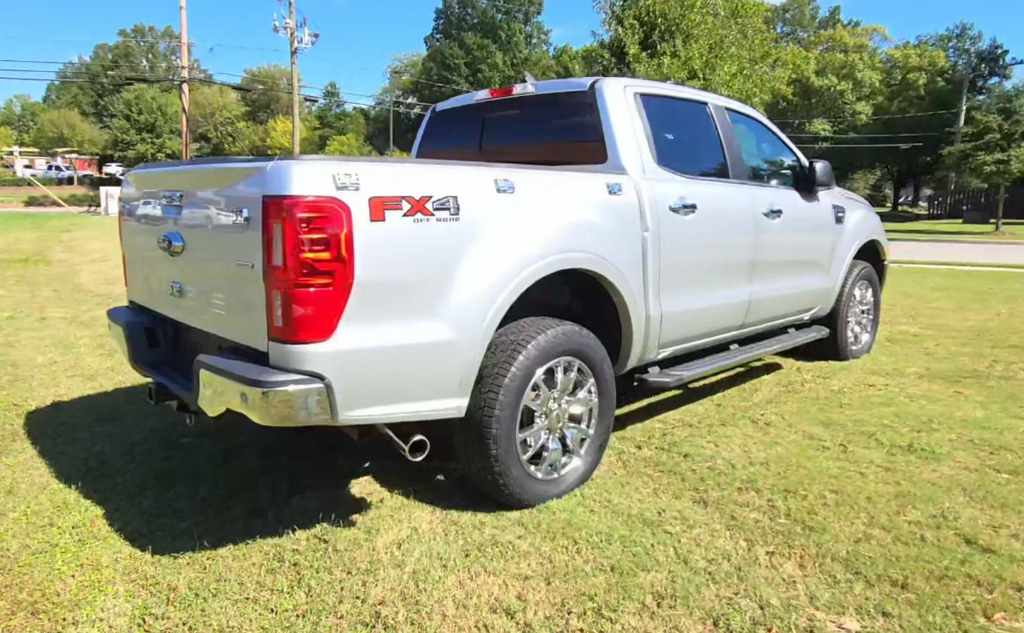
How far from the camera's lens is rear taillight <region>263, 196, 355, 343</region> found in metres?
2.54

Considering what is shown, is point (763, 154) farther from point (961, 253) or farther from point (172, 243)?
point (961, 253)

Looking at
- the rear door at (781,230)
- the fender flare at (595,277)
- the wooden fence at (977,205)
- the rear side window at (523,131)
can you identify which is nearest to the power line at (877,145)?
the wooden fence at (977,205)

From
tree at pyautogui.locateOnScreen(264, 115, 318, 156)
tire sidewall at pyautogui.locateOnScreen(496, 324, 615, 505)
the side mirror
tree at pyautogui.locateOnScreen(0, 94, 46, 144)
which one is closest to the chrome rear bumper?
tire sidewall at pyautogui.locateOnScreen(496, 324, 615, 505)

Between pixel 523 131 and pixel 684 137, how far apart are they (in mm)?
902

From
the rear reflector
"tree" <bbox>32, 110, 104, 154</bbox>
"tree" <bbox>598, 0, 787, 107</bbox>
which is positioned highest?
"tree" <bbox>32, 110, 104, 154</bbox>

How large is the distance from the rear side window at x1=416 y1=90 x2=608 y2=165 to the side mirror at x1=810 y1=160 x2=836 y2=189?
1.86 m

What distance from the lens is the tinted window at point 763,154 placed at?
4660 millimetres

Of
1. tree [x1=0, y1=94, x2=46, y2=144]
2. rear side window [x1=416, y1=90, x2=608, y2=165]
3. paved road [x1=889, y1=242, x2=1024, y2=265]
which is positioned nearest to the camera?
rear side window [x1=416, y1=90, x2=608, y2=165]

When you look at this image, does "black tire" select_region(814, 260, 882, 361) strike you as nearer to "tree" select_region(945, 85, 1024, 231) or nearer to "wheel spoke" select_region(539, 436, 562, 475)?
"wheel spoke" select_region(539, 436, 562, 475)

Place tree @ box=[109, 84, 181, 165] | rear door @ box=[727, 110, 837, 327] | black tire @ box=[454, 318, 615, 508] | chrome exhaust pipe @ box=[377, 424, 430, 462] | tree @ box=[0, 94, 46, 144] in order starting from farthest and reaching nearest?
tree @ box=[0, 94, 46, 144] → tree @ box=[109, 84, 181, 165] → rear door @ box=[727, 110, 837, 327] → black tire @ box=[454, 318, 615, 508] → chrome exhaust pipe @ box=[377, 424, 430, 462]

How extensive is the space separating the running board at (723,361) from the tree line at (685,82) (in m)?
3.61

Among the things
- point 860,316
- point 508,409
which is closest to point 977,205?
point 860,316

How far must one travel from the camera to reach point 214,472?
3.72 meters

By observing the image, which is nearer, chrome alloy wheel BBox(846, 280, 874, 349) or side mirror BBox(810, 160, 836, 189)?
side mirror BBox(810, 160, 836, 189)
